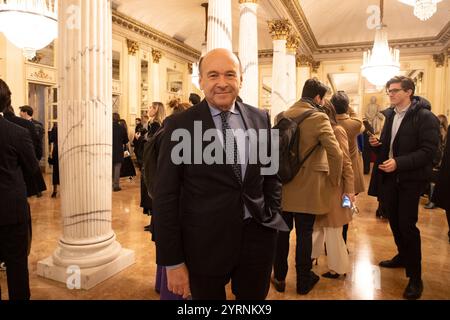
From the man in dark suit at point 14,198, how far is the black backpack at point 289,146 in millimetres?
1732

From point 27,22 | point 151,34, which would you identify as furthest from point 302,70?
point 27,22

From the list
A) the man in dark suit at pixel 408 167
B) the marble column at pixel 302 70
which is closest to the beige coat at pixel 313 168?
the man in dark suit at pixel 408 167

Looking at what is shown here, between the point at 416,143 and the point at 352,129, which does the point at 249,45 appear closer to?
the point at 352,129

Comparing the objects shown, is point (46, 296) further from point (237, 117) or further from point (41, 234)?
point (237, 117)

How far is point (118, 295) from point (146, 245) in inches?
51.3

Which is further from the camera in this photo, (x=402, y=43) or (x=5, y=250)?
(x=402, y=43)

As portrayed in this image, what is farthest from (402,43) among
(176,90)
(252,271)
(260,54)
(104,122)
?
(252,271)

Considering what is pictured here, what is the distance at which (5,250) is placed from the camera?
7.52 ft

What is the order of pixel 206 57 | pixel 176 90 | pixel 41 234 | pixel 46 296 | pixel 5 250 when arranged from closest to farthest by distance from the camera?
pixel 206 57 → pixel 5 250 → pixel 46 296 → pixel 41 234 → pixel 176 90

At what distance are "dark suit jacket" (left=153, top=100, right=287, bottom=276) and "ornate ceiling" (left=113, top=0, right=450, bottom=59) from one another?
332 inches

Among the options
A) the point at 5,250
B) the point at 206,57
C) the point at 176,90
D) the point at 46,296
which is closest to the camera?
the point at 206,57

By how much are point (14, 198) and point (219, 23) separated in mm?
3772

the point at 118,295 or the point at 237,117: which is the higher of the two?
the point at 237,117

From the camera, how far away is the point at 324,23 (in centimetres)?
1334
